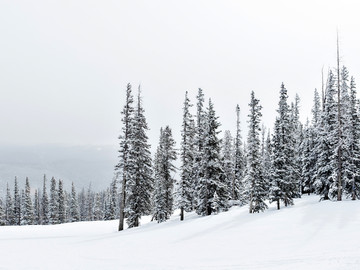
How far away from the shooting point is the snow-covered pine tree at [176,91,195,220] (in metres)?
33.2

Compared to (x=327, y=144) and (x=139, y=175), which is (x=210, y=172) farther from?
(x=327, y=144)

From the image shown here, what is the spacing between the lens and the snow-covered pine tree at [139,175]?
34312 millimetres

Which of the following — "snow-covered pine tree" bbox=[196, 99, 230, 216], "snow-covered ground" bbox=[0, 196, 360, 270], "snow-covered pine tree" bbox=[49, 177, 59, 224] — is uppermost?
"snow-covered pine tree" bbox=[196, 99, 230, 216]

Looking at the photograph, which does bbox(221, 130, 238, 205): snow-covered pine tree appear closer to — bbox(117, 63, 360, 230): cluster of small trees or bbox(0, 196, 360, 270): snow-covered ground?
bbox(117, 63, 360, 230): cluster of small trees

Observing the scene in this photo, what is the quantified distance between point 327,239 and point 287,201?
17500 millimetres

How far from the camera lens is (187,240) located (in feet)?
67.9

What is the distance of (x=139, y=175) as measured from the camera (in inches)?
1379

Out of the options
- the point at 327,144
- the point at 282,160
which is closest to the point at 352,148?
the point at 327,144

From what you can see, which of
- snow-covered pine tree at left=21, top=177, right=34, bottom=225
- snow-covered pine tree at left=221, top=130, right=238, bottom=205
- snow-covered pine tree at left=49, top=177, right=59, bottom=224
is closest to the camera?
snow-covered pine tree at left=221, top=130, right=238, bottom=205

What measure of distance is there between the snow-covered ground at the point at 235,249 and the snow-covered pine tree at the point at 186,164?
8.21m

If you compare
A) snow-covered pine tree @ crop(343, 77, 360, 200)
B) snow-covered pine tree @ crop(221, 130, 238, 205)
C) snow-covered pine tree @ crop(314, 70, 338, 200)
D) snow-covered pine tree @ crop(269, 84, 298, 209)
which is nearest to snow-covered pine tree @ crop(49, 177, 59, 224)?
snow-covered pine tree @ crop(221, 130, 238, 205)

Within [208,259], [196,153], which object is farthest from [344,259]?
[196,153]

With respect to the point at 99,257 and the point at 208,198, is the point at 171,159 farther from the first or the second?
the point at 99,257

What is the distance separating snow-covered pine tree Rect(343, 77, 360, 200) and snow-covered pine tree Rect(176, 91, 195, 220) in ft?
58.5
